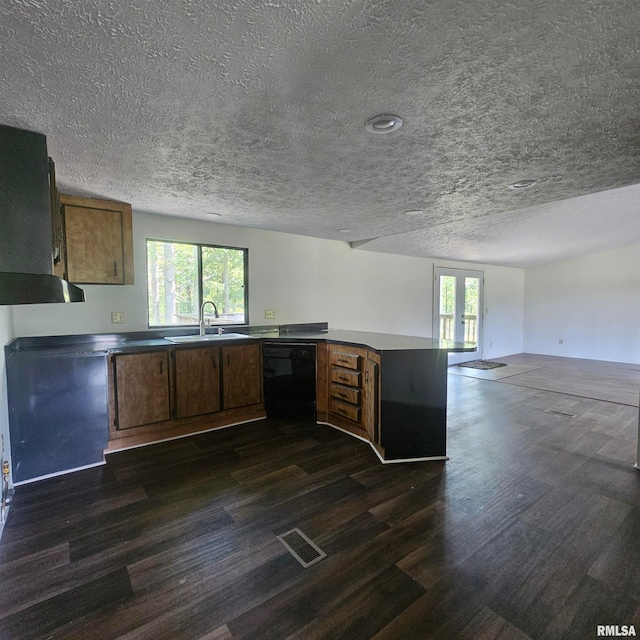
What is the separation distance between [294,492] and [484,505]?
122cm

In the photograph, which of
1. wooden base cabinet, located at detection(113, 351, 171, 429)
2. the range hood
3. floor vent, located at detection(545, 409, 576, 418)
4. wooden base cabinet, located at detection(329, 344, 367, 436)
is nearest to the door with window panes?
floor vent, located at detection(545, 409, 576, 418)

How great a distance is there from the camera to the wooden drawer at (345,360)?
3220 millimetres

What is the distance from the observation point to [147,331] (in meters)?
3.52

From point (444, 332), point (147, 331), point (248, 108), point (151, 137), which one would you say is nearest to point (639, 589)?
point (248, 108)

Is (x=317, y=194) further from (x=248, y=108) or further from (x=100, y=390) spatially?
(x=100, y=390)

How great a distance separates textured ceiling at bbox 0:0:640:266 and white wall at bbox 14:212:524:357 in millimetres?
941

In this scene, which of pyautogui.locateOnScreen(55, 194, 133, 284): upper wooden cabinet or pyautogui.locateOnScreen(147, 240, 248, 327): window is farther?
pyautogui.locateOnScreen(147, 240, 248, 327): window

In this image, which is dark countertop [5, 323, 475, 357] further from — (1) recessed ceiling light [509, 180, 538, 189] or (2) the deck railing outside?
(2) the deck railing outside

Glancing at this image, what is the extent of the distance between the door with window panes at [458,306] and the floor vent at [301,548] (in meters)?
5.40

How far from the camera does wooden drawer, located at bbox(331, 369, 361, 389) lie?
322cm

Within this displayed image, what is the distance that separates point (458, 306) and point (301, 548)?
6173 millimetres

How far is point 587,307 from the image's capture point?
7492 millimetres

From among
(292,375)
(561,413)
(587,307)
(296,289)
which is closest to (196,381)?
(292,375)

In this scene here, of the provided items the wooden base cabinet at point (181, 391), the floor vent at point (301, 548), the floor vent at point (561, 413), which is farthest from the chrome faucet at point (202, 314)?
the floor vent at point (561, 413)
